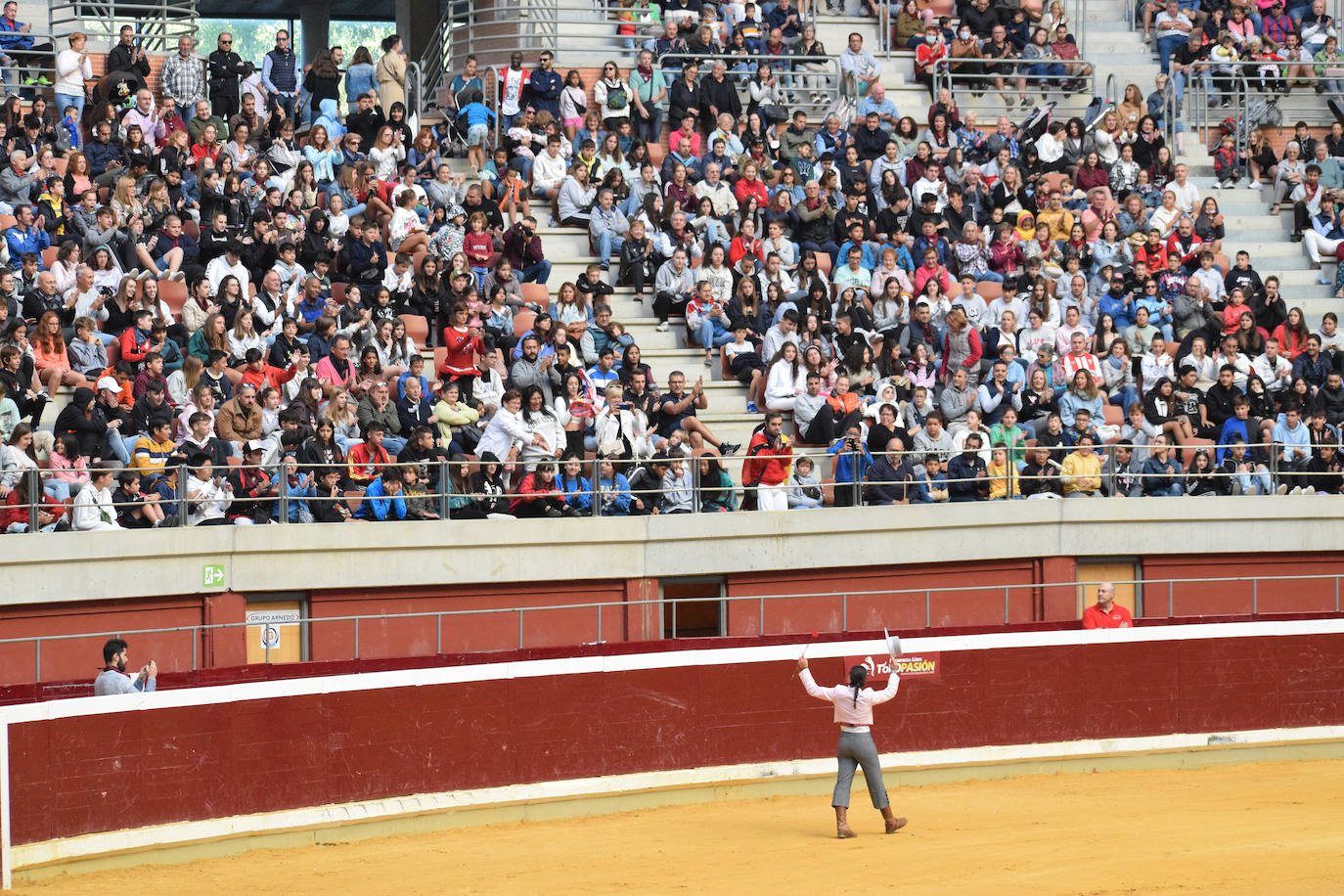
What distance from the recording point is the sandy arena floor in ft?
49.8

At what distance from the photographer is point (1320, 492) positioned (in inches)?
918

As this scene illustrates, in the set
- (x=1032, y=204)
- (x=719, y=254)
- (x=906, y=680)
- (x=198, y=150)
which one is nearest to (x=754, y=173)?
(x=719, y=254)

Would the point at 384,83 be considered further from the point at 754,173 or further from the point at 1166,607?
the point at 1166,607

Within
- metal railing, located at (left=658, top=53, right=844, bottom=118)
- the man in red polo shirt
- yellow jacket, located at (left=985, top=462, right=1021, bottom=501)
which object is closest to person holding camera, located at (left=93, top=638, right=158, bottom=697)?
the man in red polo shirt

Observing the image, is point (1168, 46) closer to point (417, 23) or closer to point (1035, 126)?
point (1035, 126)

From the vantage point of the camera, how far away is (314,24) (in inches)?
1501

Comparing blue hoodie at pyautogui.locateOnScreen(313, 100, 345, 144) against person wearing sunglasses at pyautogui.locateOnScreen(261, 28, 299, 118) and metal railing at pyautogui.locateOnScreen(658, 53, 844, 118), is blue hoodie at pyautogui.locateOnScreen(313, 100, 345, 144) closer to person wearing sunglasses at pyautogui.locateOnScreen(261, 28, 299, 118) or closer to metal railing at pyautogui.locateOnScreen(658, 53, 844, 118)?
person wearing sunglasses at pyautogui.locateOnScreen(261, 28, 299, 118)

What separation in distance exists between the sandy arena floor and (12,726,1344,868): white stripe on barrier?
0.75ft

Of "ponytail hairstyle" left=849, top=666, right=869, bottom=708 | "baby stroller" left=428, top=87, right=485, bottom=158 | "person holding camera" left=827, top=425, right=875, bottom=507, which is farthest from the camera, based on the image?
"baby stroller" left=428, top=87, right=485, bottom=158

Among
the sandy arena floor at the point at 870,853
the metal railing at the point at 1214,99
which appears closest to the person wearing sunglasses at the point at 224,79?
the sandy arena floor at the point at 870,853

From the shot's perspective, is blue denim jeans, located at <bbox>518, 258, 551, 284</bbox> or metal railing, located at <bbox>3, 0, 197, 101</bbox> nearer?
blue denim jeans, located at <bbox>518, 258, 551, 284</bbox>

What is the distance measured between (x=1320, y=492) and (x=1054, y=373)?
3338mm

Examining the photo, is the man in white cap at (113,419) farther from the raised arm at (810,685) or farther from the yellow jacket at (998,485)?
the yellow jacket at (998,485)

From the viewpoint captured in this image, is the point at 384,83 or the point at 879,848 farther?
the point at 384,83
